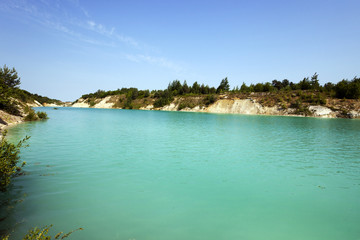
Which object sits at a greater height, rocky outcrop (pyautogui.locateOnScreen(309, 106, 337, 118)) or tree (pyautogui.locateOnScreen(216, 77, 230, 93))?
tree (pyautogui.locateOnScreen(216, 77, 230, 93))

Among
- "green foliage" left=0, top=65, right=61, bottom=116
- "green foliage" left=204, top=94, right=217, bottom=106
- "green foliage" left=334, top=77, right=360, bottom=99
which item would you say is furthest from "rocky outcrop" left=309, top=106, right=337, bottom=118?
"green foliage" left=0, top=65, right=61, bottom=116

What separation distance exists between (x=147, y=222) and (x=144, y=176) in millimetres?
3805

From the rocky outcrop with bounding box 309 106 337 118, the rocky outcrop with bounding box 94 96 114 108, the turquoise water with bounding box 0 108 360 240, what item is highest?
the rocky outcrop with bounding box 94 96 114 108

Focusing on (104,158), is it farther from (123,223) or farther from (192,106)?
(192,106)

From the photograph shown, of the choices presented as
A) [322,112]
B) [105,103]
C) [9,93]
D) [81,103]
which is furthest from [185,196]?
[81,103]

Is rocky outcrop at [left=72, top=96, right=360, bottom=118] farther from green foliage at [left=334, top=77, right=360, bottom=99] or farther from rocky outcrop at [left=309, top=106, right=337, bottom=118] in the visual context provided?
green foliage at [left=334, top=77, right=360, bottom=99]

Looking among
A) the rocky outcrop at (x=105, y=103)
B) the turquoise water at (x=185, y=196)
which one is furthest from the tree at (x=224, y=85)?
the turquoise water at (x=185, y=196)

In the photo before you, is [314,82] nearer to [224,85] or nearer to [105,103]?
[224,85]

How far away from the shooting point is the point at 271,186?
29.0ft

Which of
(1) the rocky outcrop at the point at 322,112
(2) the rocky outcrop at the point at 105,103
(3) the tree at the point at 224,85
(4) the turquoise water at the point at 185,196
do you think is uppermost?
(3) the tree at the point at 224,85

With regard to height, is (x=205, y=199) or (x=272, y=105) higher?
(x=272, y=105)

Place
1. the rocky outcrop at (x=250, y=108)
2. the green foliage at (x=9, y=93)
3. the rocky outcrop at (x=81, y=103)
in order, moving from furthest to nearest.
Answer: the rocky outcrop at (x=81, y=103) → the rocky outcrop at (x=250, y=108) → the green foliage at (x=9, y=93)

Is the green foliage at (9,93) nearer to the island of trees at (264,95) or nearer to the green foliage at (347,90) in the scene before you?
the island of trees at (264,95)

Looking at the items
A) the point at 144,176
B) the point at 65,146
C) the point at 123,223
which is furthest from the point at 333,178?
the point at 65,146
